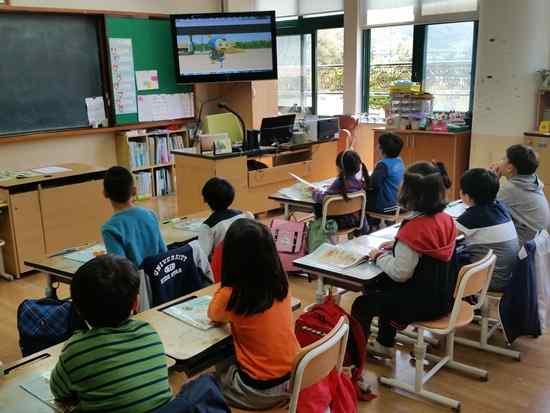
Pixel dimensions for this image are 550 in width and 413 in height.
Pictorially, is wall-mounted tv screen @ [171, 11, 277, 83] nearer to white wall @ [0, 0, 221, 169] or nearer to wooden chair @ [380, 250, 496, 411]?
white wall @ [0, 0, 221, 169]

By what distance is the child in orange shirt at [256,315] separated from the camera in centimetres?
185

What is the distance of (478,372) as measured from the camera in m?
2.88

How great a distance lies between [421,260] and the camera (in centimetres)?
254

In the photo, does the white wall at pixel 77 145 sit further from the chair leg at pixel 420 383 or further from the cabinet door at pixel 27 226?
the chair leg at pixel 420 383

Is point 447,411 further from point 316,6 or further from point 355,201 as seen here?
point 316,6

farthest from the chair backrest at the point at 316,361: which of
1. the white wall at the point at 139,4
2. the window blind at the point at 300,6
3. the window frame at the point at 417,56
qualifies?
the window blind at the point at 300,6

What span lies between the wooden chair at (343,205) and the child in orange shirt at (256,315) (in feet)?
6.51

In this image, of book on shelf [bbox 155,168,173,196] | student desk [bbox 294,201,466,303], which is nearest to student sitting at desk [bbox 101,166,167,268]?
student desk [bbox 294,201,466,303]

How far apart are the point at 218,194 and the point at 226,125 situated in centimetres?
338

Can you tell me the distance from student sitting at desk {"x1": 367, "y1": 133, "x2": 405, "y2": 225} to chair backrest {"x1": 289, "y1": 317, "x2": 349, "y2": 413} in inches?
102

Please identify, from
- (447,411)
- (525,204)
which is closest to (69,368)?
(447,411)

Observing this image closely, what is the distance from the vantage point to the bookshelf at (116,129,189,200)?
6906 millimetres

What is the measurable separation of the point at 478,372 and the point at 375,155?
14.5ft

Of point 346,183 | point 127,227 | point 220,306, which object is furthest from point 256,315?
point 346,183
